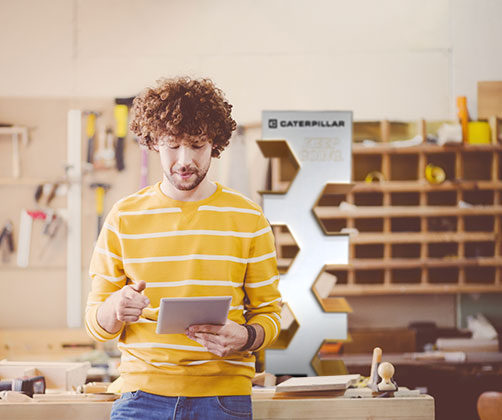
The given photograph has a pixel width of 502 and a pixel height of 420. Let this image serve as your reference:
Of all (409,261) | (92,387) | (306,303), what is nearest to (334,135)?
(306,303)

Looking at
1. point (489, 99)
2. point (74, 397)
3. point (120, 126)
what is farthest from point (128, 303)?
point (489, 99)

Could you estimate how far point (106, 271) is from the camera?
1.74 m

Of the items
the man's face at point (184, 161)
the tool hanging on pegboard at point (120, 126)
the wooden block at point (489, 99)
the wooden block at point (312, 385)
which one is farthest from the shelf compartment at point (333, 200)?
the man's face at point (184, 161)

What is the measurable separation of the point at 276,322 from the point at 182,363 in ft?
0.90

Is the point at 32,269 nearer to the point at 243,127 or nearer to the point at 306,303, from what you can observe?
the point at 243,127

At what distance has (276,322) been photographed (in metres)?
1.76

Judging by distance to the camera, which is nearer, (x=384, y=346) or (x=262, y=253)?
(x=262, y=253)

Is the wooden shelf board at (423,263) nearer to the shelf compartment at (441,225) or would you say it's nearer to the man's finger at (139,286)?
the shelf compartment at (441,225)

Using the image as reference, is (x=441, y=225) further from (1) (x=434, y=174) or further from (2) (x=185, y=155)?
(2) (x=185, y=155)

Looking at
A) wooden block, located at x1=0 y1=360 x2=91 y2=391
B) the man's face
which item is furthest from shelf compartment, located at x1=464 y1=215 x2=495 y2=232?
the man's face

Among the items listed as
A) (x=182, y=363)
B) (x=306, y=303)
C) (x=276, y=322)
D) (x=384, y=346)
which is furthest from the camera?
(x=384, y=346)

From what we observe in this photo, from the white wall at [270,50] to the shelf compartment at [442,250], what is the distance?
3.16 ft

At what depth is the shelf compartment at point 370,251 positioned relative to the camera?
490 centimetres

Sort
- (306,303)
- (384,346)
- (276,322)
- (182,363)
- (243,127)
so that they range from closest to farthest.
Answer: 1. (182,363)
2. (276,322)
3. (306,303)
4. (384,346)
5. (243,127)
